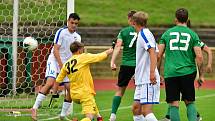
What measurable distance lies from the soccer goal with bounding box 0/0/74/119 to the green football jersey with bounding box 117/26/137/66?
2.53m

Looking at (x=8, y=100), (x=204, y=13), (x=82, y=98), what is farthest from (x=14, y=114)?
(x=204, y=13)

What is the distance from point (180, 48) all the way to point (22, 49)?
23.2 feet

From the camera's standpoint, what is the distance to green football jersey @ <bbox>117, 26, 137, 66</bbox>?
11633mm

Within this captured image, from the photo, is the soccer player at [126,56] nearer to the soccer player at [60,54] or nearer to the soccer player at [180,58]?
the soccer player at [60,54]

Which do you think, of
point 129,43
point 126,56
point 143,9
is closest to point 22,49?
point 126,56

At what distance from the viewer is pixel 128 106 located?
49.7 ft

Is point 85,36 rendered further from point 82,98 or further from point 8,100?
point 82,98

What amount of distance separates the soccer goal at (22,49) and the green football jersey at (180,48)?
432 cm

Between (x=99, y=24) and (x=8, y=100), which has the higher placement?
(x=99, y=24)

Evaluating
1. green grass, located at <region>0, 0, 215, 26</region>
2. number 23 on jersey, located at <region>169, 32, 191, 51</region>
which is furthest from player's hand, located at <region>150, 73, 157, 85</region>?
green grass, located at <region>0, 0, 215, 26</region>

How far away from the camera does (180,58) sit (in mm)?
9859

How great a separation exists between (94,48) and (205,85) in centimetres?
461

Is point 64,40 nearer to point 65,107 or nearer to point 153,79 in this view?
point 65,107

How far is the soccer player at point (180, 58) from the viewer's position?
388 inches
